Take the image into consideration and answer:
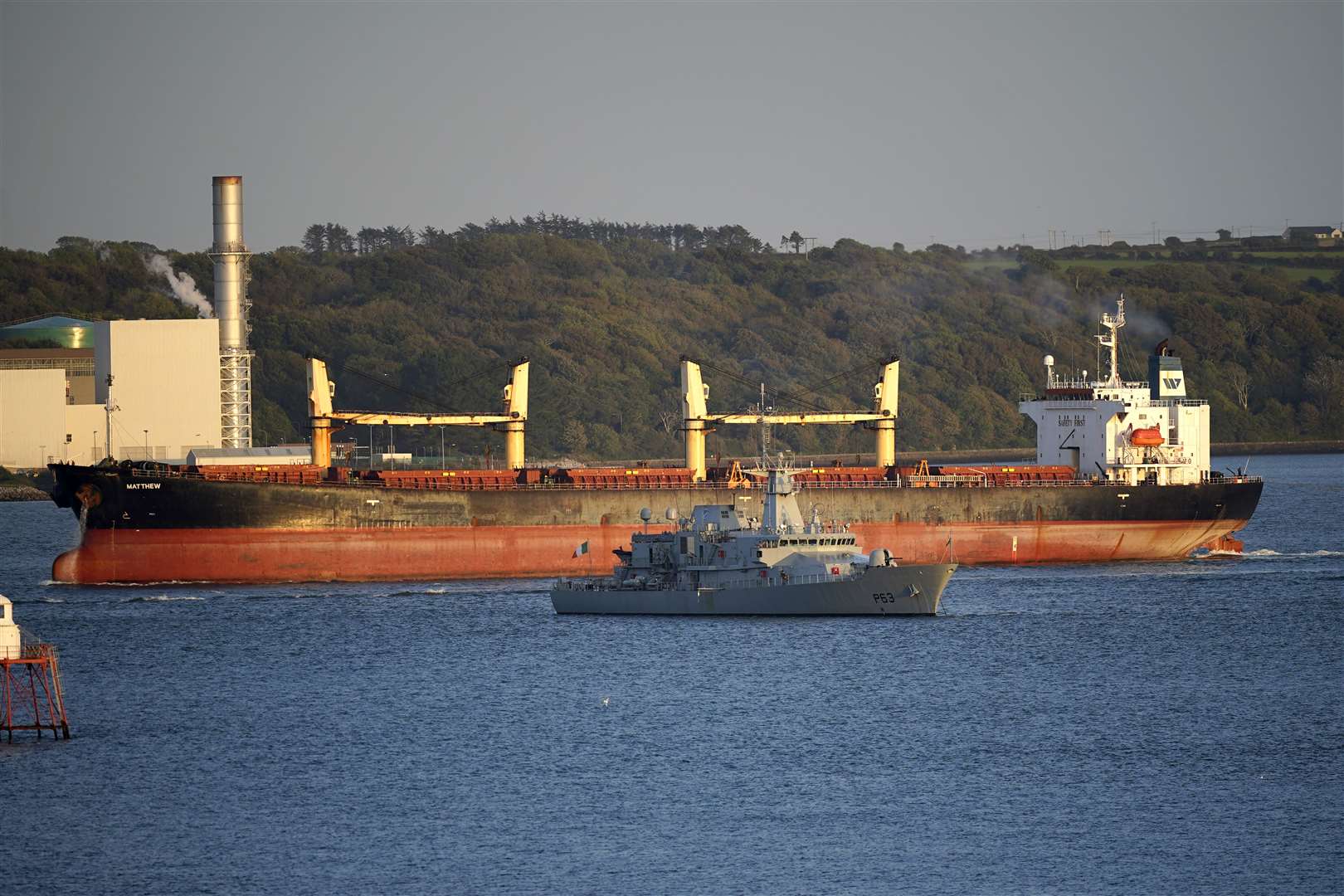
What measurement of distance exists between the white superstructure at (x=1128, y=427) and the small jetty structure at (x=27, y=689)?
36.1 meters

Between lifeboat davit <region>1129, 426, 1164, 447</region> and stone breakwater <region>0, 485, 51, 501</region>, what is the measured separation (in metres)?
62.9

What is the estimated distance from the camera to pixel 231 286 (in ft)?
247

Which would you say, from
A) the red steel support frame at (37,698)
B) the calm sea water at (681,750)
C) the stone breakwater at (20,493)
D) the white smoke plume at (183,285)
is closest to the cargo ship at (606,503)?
the calm sea water at (681,750)

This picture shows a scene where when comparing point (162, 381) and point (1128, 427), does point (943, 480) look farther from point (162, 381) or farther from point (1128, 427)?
point (162, 381)

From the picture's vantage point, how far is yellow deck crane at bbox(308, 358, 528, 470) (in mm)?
61344

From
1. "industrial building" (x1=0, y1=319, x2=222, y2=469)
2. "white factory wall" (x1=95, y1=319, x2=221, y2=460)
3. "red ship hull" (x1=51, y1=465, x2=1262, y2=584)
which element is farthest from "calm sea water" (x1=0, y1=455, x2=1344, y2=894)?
"white factory wall" (x1=95, y1=319, x2=221, y2=460)

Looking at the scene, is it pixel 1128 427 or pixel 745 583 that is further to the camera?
pixel 1128 427

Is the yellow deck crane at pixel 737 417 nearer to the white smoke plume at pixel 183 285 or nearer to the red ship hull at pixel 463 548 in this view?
the red ship hull at pixel 463 548

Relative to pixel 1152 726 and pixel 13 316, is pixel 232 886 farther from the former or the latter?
pixel 13 316

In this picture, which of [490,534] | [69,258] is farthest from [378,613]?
[69,258]

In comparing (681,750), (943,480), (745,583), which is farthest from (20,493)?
(681,750)

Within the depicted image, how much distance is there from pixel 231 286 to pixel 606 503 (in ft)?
74.7

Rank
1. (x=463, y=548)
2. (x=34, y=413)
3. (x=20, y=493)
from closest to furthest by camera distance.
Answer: (x=463, y=548) → (x=34, y=413) → (x=20, y=493)

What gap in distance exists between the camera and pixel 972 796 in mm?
31719
